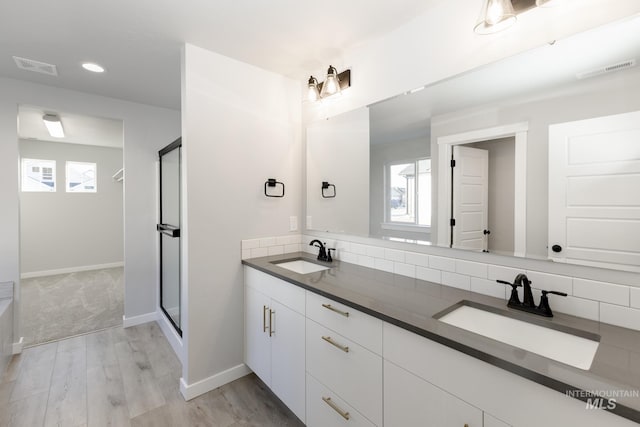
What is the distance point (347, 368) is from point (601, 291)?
106cm

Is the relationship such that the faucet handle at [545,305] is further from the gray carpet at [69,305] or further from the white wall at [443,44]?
the gray carpet at [69,305]

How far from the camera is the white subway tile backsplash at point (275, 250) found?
94.9 inches

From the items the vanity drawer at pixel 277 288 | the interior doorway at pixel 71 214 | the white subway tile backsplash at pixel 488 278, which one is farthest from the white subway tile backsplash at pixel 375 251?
the interior doorway at pixel 71 214

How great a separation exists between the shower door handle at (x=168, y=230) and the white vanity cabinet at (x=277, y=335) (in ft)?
2.50

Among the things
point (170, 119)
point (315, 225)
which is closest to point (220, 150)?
point (315, 225)

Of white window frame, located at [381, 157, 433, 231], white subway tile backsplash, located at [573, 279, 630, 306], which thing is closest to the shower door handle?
white window frame, located at [381, 157, 433, 231]

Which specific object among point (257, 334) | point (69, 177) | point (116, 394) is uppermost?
point (69, 177)

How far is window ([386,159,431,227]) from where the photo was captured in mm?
1685

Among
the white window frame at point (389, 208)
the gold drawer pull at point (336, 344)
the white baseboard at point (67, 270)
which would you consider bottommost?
the white baseboard at point (67, 270)

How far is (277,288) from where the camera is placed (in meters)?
1.87

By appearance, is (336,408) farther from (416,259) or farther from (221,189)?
(221,189)

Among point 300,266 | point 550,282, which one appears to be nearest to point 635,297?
point 550,282

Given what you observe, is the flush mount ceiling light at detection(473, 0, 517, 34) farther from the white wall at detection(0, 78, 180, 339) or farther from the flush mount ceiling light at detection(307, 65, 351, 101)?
the white wall at detection(0, 78, 180, 339)

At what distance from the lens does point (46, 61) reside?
Answer: 221cm
